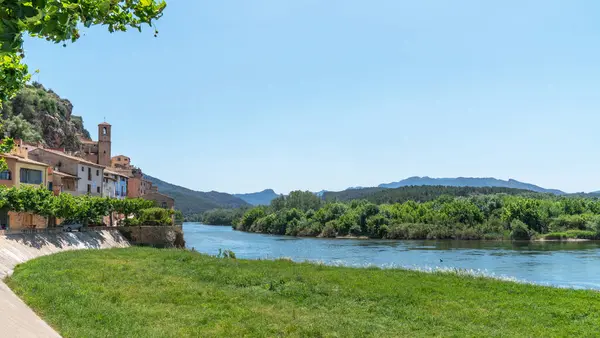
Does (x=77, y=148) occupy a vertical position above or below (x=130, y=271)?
above

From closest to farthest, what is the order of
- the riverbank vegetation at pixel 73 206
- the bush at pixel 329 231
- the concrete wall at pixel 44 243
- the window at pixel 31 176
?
the concrete wall at pixel 44 243 < the riverbank vegetation at pixel 73 206 < the window at pixel 31 176 < the bush at pixel 329 231

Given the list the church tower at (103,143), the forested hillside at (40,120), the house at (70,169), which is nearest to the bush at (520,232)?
the house at (70,169)

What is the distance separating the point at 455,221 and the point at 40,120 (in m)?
99.7

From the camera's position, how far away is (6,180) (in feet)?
170

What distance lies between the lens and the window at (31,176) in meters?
54.5

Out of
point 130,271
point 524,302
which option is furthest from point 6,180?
point 524,302

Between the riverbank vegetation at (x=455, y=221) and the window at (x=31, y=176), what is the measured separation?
83.1 meters

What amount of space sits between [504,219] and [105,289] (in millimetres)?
113364

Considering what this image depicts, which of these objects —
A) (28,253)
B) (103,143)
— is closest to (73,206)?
(28,253)

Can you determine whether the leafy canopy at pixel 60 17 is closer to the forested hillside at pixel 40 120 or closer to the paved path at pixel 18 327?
the paved path at pixel 18 327

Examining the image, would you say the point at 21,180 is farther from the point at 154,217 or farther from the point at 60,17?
the point at 60,17

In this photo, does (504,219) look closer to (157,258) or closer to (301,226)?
(301,226)

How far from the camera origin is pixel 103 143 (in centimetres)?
10062

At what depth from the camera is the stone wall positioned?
212 ft
